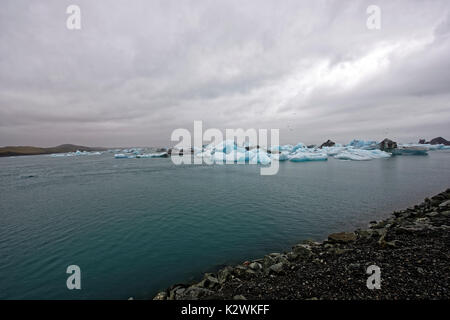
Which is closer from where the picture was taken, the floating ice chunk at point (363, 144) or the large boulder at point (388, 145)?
the large boulder at point (388, 145)

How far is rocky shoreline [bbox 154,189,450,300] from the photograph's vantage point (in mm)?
3406

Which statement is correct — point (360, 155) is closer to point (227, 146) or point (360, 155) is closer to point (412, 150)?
point (412, 150)

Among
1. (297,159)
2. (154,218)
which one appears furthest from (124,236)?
(297,159)

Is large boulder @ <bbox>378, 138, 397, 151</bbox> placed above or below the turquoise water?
above

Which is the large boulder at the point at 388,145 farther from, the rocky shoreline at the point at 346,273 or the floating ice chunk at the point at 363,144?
the rocky shoreline at the point at 346,273

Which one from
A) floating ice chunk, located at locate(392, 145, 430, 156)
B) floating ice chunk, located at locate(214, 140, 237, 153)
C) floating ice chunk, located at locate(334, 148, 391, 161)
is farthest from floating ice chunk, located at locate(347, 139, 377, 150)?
floating ice chunk, located at locate(214, 140, 237, 153)

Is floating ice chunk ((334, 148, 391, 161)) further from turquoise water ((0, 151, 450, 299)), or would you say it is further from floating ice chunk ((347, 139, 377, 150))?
turquoise water ((0, 151, 450, 299))

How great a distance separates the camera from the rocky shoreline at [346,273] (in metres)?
3.41

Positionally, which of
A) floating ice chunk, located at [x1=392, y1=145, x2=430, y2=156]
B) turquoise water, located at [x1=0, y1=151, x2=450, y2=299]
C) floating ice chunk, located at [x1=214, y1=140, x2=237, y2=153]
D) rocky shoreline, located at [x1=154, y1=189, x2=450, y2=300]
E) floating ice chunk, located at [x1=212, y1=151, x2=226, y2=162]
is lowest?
turquoise water, located at [x1=0, y1=151, x2=450, y2=299]

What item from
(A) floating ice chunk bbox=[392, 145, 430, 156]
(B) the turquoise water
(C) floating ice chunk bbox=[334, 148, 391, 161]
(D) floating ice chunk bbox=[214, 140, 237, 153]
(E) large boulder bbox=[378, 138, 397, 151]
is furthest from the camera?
(E) large boulder bbox=[378, 138, 397, 151]

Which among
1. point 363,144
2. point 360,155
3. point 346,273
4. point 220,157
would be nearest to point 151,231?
point 346,273

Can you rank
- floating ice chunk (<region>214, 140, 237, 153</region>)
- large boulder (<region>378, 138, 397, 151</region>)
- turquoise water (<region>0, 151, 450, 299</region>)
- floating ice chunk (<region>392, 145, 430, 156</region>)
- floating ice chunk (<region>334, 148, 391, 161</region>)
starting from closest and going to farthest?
1. turquoise water (<region>0, 151, 450, 299</region>)
2. floating ice chunk (<region>334, 148, 391, 161</region>)
3. floating ice chunk (<region>214, 140, 237, 153</region>)
4. floating ice chunk (<region>392, 145, 430, 156</region>)
5. large boulder (<region>378, 138, 397, 151</region>)

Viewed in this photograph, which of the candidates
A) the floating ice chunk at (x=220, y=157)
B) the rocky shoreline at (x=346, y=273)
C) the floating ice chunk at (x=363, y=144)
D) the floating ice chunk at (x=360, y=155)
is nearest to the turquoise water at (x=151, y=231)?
the rocky shoreline at (x=346, y=273)
